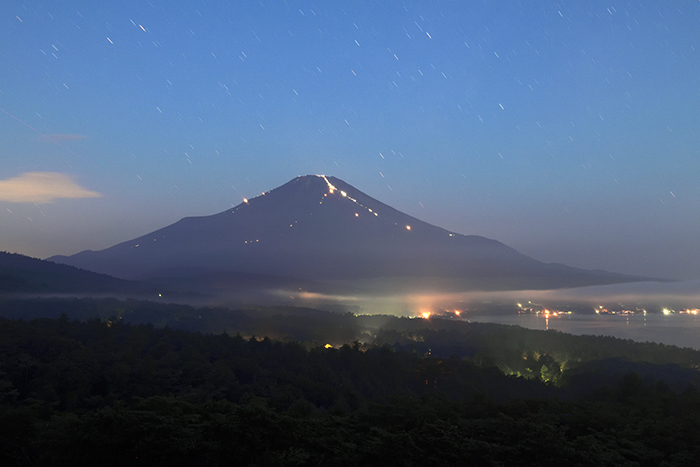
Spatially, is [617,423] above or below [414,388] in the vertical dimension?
above

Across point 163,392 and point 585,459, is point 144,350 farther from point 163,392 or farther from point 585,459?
point 585,459

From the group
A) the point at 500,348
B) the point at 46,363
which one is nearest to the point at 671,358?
the point at 500,348

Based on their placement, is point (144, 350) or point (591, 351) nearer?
point (144, 350)

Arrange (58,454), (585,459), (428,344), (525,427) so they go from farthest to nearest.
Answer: (428,344) < (525,427) < (585,459) < (58,454)

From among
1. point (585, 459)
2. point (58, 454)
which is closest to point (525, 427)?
point (585, 459)

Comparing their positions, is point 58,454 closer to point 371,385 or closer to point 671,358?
point 371,385

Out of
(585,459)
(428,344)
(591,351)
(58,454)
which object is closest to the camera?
(58,454)
